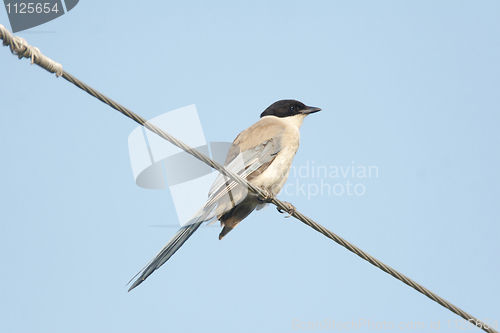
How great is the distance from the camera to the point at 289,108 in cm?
668

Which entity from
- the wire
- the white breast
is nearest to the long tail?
the wire

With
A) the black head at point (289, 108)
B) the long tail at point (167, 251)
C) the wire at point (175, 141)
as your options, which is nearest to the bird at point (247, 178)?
the long tail at point (167, 251)

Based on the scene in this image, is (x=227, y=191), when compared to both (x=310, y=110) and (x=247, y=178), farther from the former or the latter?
(x=310, y=110)

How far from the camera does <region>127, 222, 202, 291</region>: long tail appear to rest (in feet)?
14.5

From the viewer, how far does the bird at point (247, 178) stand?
4.72m

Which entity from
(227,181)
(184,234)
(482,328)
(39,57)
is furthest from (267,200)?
(39,57)

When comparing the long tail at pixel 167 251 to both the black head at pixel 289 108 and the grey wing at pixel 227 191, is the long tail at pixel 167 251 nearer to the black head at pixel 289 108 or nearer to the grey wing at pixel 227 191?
the grey wing at pixel 227 191

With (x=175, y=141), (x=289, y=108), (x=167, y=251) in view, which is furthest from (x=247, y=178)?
(x=175, y=141)

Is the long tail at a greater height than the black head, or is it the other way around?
the black head

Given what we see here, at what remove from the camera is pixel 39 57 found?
9.49ft

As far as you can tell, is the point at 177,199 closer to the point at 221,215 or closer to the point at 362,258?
the point at 221,215

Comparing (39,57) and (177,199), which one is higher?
(39,57)

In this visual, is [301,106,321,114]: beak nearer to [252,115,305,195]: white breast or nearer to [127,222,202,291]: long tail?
[252,115,305,195]: white breast

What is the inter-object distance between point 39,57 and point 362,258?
8.93 ft
